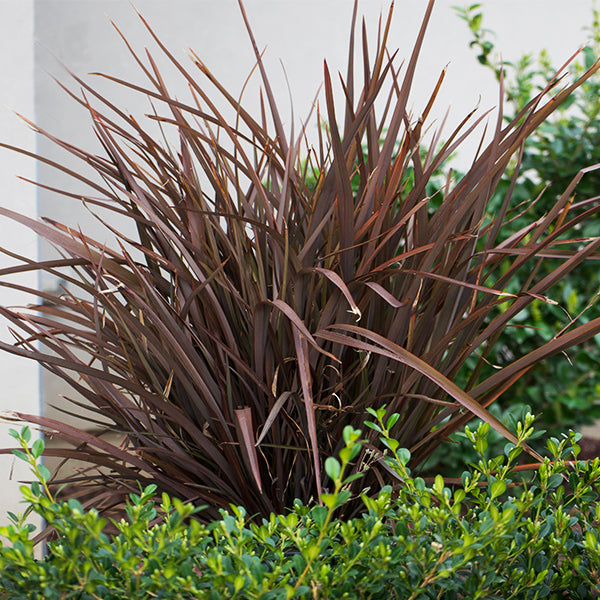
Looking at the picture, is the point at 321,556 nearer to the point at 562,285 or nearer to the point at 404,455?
the point at 404,455

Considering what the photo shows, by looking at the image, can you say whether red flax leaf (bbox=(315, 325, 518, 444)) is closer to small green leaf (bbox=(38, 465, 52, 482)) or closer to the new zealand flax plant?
the new zealand flax plant

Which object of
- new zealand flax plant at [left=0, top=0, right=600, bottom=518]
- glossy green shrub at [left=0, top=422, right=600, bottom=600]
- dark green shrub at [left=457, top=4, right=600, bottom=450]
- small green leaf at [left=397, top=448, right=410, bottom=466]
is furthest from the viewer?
dark green shrub at [left=457, top=4, right=600, bottom=450]

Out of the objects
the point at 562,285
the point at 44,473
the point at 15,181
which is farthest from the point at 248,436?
the point at 562,285

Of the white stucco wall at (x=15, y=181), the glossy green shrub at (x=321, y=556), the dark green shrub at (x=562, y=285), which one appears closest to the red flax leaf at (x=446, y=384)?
the glossy green shrub at (x=321, y=556)

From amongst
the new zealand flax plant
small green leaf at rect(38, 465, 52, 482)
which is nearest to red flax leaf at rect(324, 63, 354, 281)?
the new zealand flax plant

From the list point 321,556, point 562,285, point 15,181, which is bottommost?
point 321,556

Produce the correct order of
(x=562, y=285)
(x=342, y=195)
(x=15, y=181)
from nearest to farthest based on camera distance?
1. (x=342, y=195)
2. (x=15, y=181)
3. (x=562, y=285)

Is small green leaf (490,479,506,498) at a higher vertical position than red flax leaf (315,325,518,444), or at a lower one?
lower

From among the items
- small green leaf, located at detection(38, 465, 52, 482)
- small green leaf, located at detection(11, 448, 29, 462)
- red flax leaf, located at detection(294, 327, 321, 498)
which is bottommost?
small green leaf, located at detection(38, 465, 52, 482)

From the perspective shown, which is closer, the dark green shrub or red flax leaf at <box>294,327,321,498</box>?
red flax leaf at <box>294,327,321,498</box>

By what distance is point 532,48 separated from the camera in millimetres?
2305

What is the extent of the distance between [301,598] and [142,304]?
334 millimetres

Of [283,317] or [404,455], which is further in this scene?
[283,317]

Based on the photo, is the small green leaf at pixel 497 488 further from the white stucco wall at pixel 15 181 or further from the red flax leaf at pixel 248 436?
the white stucco wall at pixel 15 181
